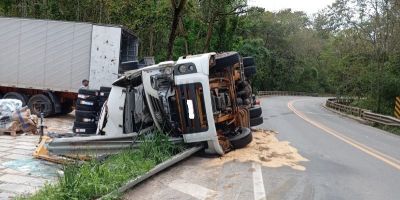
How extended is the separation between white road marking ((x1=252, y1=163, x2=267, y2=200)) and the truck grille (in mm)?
1277

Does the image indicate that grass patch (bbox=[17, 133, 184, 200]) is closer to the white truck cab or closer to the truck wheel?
the white truck cab

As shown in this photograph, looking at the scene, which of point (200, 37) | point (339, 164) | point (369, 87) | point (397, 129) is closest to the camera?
point (339, 164)

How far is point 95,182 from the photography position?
6.40m

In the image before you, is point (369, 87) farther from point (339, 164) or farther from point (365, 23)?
point (339, 164)

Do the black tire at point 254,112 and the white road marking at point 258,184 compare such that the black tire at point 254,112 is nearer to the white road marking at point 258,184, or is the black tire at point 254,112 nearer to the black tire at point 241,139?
the black tire at point 241,139

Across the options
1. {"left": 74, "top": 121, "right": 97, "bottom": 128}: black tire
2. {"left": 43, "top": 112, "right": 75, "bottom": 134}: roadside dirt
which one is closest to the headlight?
{"left": 74, "top": 121, "right": 97, "bottom": 128}: black tire

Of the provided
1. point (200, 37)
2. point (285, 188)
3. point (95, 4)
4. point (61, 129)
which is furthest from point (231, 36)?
point (285, 188)

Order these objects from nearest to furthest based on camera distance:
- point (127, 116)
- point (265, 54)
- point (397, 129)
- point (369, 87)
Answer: point (127, 116) < point (397, 129) < point (369, 87) < point (265, 54)

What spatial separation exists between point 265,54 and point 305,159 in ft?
181

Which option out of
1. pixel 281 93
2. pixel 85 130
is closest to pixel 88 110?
pixel 85 130

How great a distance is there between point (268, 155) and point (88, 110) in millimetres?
4825

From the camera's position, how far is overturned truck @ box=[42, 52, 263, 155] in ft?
29.3

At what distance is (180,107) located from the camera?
9.03 m

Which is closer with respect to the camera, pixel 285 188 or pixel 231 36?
pixel 285 188
